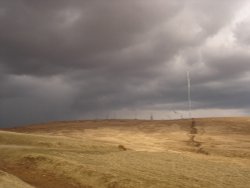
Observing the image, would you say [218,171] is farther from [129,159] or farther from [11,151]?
[11,151]

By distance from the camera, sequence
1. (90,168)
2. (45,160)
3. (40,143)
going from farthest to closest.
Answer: (40,143) < (45,160) < (90,168)

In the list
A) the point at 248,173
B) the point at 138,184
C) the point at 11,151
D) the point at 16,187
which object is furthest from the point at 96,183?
the point at 11,151

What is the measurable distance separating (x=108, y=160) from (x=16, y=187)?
13756 millimetres

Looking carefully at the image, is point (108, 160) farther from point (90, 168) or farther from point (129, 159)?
point (90, 168)

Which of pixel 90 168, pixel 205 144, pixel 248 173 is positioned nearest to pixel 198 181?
pixel 248 173

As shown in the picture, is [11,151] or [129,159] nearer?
[129,159]

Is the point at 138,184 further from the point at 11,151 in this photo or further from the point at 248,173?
the point at 11,151

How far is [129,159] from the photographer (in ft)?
132

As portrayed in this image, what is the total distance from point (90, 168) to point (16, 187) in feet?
27.5

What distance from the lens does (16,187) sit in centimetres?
2645

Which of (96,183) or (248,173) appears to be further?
(248,173)

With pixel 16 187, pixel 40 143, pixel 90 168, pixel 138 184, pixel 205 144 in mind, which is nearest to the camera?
pixel 16 187

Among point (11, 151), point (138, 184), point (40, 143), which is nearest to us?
point (138, 184)

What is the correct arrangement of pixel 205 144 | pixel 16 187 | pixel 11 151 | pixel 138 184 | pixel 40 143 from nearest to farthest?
pixel 16 187 < pixel 138 184 < pixel 11 151 < pixel 40 143 < pixel 205 144
